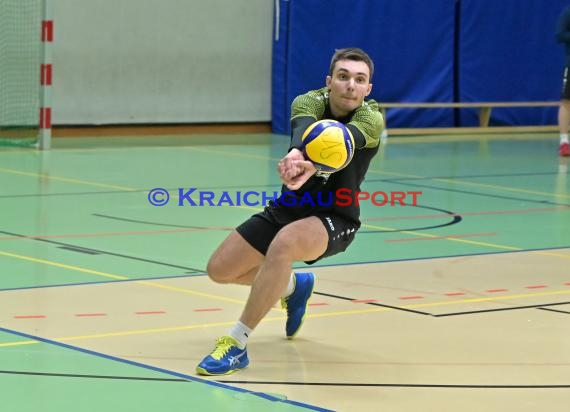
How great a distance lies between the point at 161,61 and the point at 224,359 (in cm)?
1356

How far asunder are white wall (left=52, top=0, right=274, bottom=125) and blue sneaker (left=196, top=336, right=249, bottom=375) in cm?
1264

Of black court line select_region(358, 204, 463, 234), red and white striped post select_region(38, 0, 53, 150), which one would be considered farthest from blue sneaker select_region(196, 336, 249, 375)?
red and white striped post select_region(38, 0, 53, 150)

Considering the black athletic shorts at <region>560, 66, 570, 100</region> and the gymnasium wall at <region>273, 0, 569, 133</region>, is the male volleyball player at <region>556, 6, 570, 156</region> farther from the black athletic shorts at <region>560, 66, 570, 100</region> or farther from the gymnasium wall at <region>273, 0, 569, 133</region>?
the gymnasium wall at <region>273, 0, 569, 133</region>

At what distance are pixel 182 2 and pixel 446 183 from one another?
21.2 feet

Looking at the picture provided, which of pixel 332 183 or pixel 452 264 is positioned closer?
pixel 332 183

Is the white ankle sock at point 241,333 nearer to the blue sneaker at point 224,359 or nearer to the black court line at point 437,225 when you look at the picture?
the blue sneaker at point 224,359

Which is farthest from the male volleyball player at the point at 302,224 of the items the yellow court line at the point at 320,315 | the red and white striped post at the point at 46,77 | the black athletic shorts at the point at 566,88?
the black athletic shorts at the point at 566,88

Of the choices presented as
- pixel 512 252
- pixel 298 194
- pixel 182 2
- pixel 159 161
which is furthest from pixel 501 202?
pixel 182 2

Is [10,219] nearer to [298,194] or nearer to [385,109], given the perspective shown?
[298,194]

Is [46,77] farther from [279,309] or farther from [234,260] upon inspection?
[234,260]

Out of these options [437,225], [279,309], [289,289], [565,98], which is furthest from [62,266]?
[565,98]

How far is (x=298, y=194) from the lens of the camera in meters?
6.05

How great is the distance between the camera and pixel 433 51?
2083 centimetres

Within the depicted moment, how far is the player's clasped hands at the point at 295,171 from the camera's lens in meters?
5.57
